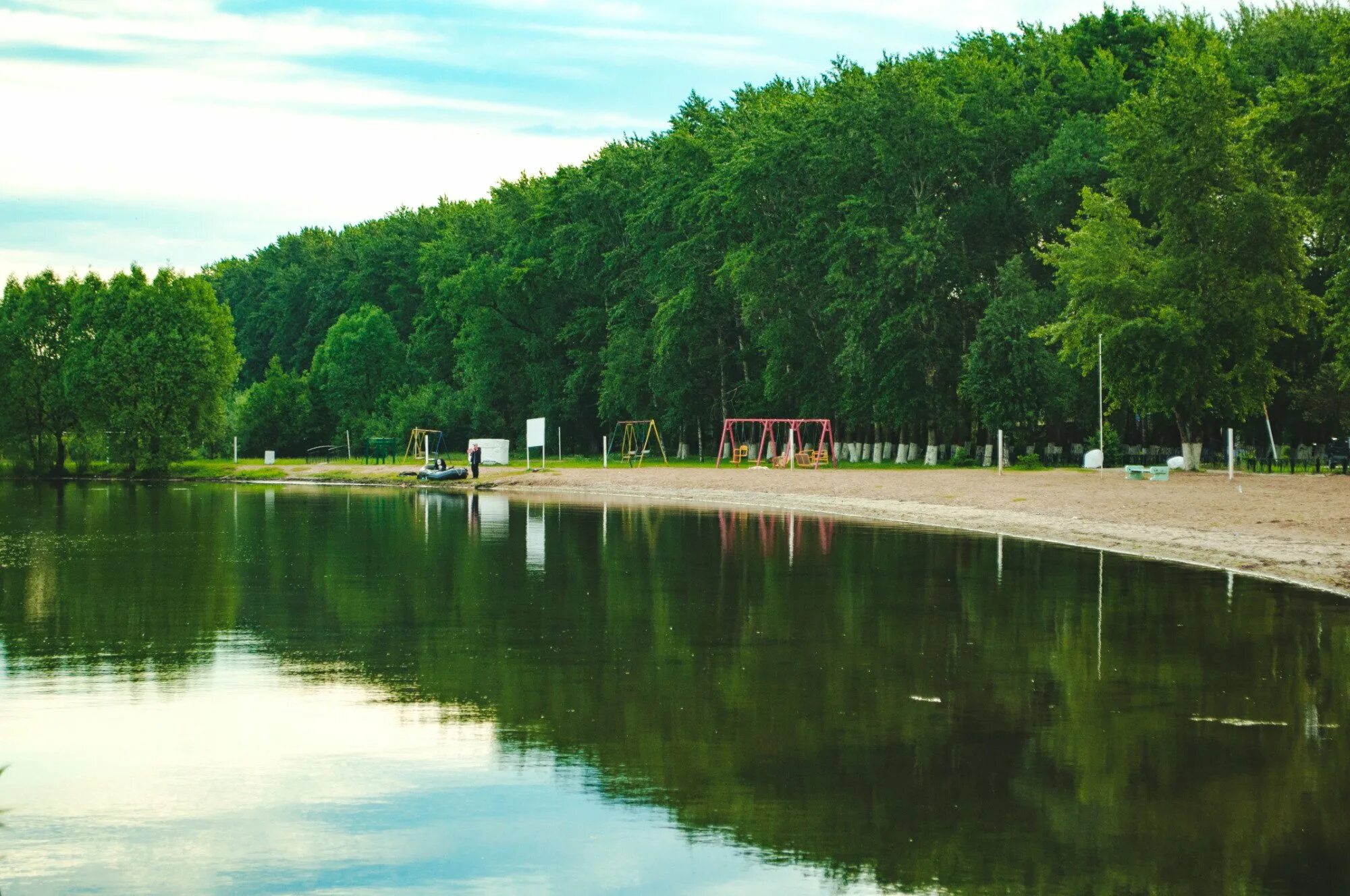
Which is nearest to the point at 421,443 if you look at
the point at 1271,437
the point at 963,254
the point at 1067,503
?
the point at 963,254

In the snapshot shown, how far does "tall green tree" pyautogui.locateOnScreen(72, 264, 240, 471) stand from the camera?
79.7 m

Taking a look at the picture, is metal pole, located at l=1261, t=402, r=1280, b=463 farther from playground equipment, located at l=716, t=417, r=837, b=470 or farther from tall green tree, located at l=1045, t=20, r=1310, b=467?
playground equipment, located at l=716, t=417, r=837, b=470

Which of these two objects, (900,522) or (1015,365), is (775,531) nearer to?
(900,522)

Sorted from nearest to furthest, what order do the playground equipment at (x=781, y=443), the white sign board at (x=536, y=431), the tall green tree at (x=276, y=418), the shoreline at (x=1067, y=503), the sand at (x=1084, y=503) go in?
the shoreline at (x=1067, y=503) < the sand at (x=1084, y=503) < the playground equipment at (x=781, y=443) < the white sign board at (x=536, y=431) < the tall green tree at (x=276, y=418)

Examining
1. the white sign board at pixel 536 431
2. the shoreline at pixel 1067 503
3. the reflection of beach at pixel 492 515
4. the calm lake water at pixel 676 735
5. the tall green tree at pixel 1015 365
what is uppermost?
the tall green tree at pixel 1015 365

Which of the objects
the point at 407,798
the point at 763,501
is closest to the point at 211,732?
the point at 407,798

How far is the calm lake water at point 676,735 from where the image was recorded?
7.64 metres

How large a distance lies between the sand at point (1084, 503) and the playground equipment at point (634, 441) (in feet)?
30.6

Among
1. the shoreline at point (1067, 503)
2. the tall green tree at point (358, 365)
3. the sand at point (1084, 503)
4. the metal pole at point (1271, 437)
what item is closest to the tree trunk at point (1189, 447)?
the sand at point (1084, 503)

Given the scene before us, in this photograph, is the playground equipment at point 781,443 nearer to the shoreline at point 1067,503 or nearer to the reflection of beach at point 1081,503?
the shoreline at point 1067,503

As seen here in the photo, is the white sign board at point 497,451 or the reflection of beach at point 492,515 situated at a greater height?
the white sign board at point 497,451

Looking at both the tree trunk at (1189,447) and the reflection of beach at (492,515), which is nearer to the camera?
the reflection of beach at (492,515)

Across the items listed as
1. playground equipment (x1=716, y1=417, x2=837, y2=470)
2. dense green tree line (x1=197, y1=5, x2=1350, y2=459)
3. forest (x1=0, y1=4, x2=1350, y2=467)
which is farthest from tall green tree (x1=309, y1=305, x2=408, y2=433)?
playground equipment (x1=716, y1=417, x2=837, y2=470)

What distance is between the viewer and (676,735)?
413 inches
